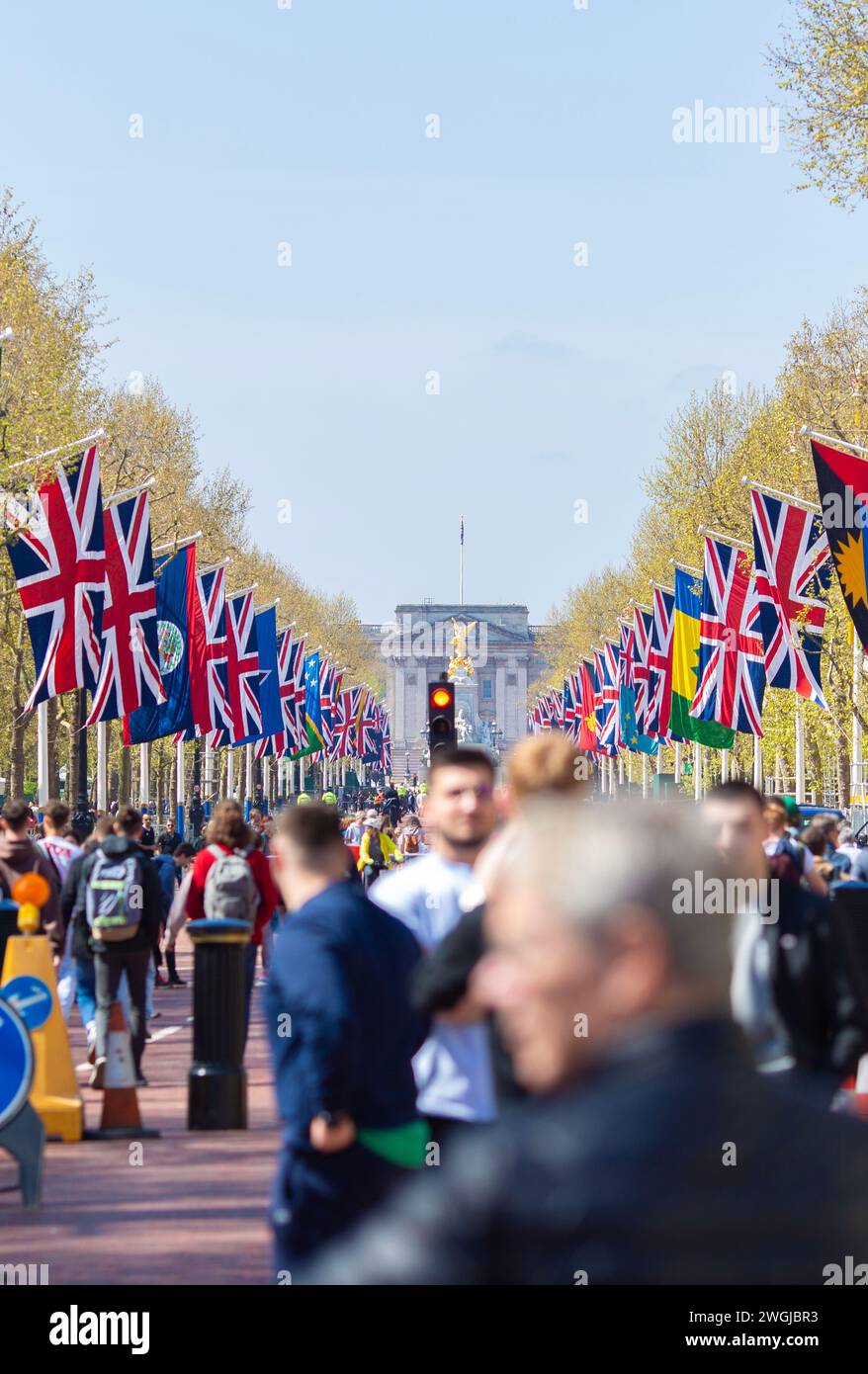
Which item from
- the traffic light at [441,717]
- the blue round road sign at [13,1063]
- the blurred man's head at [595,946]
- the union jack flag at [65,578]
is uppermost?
the union jack flag at [65,578]

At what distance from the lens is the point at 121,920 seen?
13531mm

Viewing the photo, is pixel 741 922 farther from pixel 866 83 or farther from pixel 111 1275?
pixel 866 83

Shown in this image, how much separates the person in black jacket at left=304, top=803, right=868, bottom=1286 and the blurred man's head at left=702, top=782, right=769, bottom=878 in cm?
424

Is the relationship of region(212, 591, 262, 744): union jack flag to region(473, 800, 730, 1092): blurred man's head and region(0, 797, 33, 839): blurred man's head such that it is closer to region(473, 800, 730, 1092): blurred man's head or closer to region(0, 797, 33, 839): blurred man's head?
region(0, 797, 33, 839): blurred man's head

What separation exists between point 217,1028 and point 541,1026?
32.4ft

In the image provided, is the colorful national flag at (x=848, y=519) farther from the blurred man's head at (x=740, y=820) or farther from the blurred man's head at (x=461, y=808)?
the blurred man's head at (x=461, y=808)

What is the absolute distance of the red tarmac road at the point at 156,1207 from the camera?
8.52m

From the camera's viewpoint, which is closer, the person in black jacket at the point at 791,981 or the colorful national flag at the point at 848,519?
the person in black jacket at the point at 791,981

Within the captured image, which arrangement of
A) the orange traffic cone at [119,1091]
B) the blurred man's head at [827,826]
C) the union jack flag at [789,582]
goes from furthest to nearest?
the union jack flag at [789,582]
the blurred man's head at [827,826]
the orange traffic cone at [119,1091]

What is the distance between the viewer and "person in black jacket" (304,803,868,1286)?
6.97 feet

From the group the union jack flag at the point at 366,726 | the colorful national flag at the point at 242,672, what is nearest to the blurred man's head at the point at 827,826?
the colorful national flag at the point at 242,672

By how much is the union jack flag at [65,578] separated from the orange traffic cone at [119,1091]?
14.1 metres

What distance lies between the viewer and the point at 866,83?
27.5 meters
